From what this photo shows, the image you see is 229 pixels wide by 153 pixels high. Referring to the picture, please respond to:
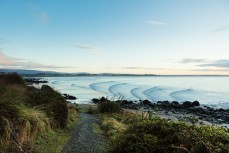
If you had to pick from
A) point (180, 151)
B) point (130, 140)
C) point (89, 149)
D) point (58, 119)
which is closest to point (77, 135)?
point (58, 119)

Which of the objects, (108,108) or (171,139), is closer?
(171,139)

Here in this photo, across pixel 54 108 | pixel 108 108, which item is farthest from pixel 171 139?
pixel 108 108

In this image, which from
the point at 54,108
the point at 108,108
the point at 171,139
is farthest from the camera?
the point at 108,108

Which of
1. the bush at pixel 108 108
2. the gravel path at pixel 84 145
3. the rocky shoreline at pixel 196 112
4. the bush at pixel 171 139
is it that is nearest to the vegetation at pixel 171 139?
the bush at pixel 171 139

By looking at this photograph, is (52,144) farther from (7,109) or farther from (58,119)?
(58,119)

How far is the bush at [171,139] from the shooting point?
688 centimetres

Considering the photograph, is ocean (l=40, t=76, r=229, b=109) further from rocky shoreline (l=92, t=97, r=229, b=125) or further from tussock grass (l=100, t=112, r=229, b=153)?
tussock grass (l=100, t=112, r=229, b=153)

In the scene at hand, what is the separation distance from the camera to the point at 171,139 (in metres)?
7.96

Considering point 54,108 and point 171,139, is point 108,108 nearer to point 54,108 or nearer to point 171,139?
point 54,108

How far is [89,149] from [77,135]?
271cm

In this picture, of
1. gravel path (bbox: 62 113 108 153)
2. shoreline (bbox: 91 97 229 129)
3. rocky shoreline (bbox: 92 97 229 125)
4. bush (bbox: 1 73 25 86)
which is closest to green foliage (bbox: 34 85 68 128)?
gravel path (bbox: 62 113 108 153)

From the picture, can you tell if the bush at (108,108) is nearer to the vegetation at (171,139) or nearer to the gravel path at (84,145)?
the gravel path at (84,145)

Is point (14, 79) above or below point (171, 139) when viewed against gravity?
above

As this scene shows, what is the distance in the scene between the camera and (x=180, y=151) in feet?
23.4
